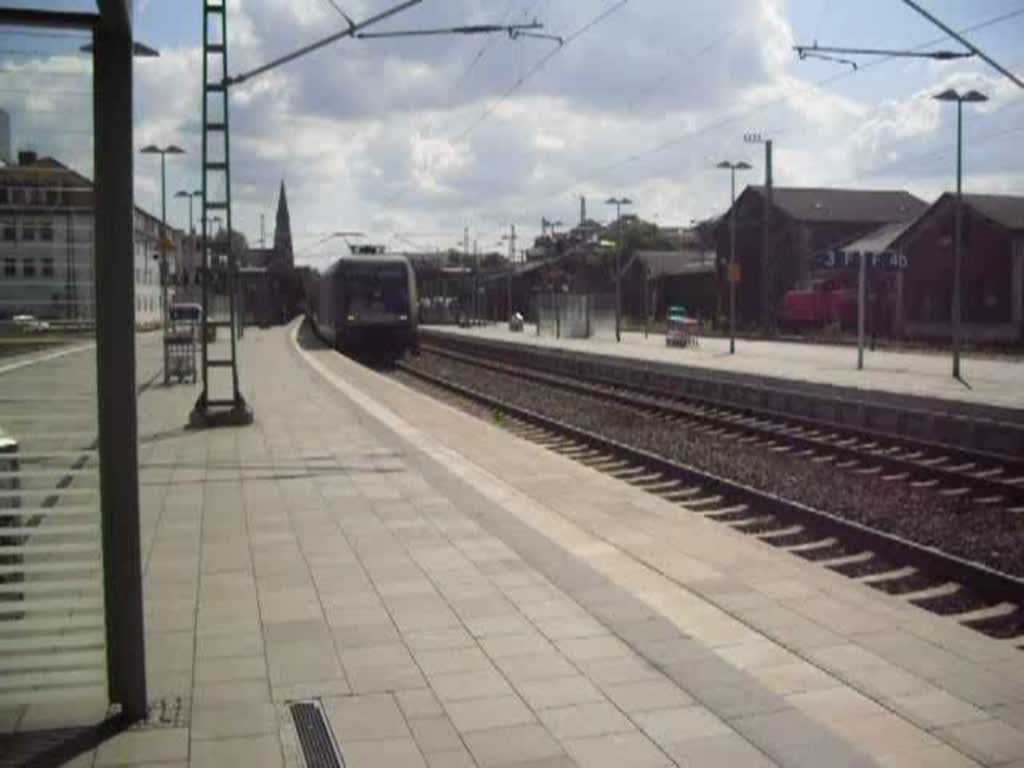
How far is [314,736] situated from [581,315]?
150 ft

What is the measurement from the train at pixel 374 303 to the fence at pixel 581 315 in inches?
503

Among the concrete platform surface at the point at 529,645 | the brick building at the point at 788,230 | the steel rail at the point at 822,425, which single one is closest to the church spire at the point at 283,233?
the brick building at the point at 788,230

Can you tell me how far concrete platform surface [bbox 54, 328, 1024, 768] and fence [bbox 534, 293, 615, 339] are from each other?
39.4m

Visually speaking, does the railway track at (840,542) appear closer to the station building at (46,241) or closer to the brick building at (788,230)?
the station building at (46,241)

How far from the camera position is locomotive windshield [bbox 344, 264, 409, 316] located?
37.3m

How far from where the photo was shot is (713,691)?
5.11 meters

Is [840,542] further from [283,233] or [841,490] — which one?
[283,233]

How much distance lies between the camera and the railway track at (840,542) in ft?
24.0

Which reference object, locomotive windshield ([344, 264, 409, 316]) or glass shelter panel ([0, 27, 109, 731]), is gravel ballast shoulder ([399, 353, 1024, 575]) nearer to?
glass shelter panel ([0, 27, 109, 731])

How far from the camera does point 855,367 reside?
26.9 m

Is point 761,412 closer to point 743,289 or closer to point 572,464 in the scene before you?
point 572,464

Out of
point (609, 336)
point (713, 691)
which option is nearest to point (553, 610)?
point (713, 691)

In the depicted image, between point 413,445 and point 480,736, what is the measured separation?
952 cm

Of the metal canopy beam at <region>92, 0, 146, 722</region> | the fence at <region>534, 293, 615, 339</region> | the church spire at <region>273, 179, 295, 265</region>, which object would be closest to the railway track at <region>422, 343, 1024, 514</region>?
the metal canopy beam at <region>92, 0, 146, 722</region>
